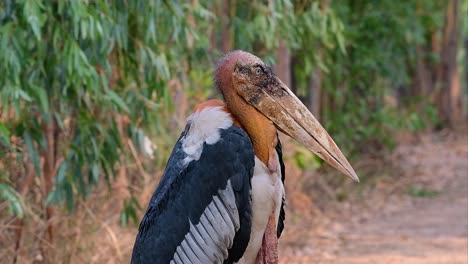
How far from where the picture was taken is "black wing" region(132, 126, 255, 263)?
422 centimetres

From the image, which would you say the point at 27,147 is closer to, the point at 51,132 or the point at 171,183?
the point at 51,132

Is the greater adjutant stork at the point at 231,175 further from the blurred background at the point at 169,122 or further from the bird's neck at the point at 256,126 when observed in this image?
the blurred background at the point at 169,122

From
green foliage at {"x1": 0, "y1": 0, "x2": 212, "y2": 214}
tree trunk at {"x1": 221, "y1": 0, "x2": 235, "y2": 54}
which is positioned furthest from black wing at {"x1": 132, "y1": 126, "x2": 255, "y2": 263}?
tree trunk at {"x1": 221, "y1": 0, "x2": 235, "y2": 54}

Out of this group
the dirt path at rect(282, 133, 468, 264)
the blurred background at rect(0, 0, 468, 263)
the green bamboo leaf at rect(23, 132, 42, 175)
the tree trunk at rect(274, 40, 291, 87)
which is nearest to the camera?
the blurred background at rect(0, 0, 468, 263)

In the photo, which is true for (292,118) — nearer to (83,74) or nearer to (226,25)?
(83,74)

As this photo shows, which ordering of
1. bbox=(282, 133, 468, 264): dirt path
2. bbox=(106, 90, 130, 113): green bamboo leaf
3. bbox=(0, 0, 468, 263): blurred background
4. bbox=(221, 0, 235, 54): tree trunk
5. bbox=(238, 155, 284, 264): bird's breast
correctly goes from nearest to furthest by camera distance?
bbox=(238, 155, 284, 264): bird's breast → bbox=(0, 0, 468, 263): blurred background → bbox=(106, 90, 130, 113): green bamboo leaf → bbox=(282, 133, 468, 264): dirt path → bbox=(221, 0, 235, 54): tree trunk

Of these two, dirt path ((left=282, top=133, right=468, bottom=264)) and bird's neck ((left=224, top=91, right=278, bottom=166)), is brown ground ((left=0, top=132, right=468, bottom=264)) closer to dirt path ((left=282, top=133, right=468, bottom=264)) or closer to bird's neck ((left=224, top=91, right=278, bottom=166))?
dirt path ((left=282, top=133, right=468, bottom=264))

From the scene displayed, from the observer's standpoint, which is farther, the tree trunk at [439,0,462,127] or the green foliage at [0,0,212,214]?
the tree trunk at [439,0,462,127]

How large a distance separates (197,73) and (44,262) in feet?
7.57

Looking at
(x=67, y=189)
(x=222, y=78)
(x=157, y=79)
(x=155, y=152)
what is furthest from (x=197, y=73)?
(x=222, y=78)

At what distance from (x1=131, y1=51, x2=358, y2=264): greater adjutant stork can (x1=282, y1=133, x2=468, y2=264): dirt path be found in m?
3.67

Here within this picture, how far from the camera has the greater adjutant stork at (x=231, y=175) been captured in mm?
4242

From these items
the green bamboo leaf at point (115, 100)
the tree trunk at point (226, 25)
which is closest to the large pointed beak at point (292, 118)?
the green bamboo leaf at point (115, 100)

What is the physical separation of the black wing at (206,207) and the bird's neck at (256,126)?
0.12 meters
